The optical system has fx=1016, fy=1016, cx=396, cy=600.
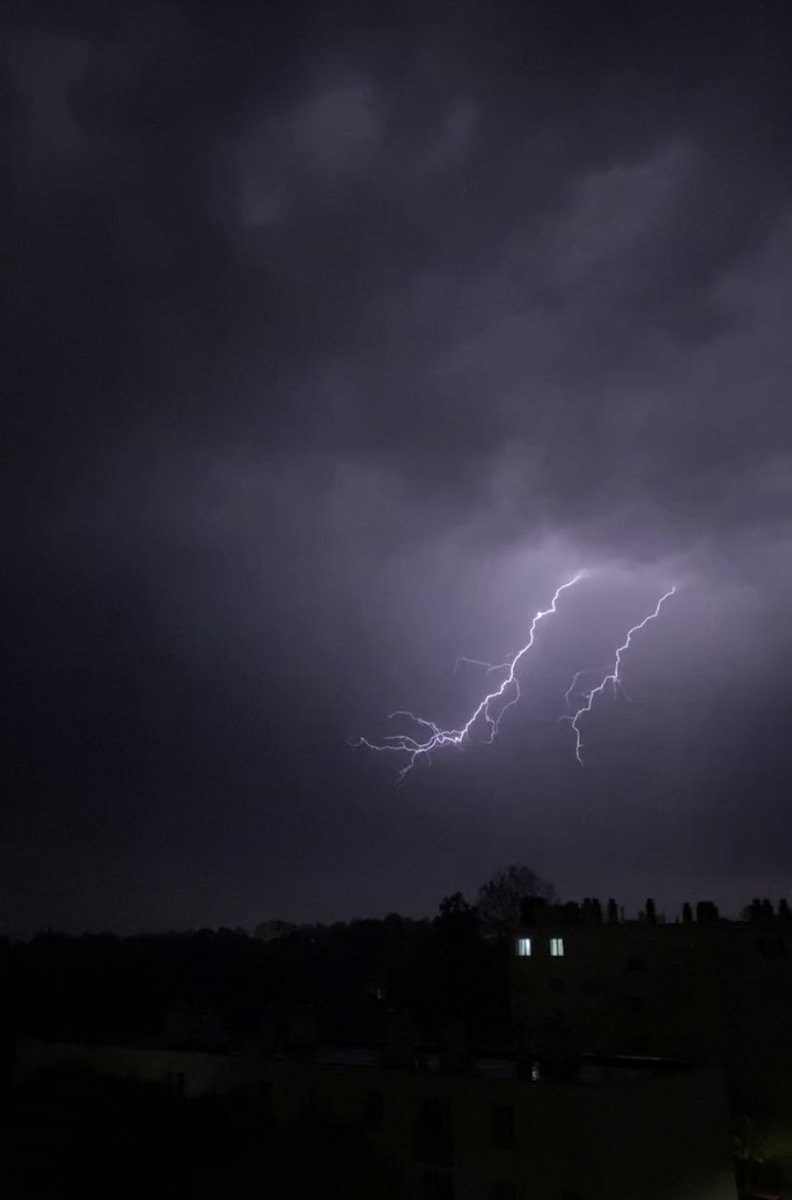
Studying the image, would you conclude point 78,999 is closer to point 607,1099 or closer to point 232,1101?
point 232,1101

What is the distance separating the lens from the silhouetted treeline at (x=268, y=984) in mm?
51781

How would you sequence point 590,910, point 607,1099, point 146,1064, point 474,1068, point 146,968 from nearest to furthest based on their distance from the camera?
1. point 607,1099
2. point 474,1068
3. point 146,1064
4. point 590,910
5. point 146,968

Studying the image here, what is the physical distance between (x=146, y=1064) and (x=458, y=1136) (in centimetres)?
991

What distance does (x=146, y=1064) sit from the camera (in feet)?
89.6

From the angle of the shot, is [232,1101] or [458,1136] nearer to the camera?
[458,1136]

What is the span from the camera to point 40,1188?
2166 centimetres

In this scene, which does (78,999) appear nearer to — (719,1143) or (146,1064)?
(146,1064)

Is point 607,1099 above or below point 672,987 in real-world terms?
below

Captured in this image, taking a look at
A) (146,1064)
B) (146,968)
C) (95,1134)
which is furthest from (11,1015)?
(95,1134)

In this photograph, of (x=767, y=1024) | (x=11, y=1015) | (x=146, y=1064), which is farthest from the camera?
(x=11, y=1015)

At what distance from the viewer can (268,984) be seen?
58.2 meters

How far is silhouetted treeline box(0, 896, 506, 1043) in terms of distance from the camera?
51.8 m

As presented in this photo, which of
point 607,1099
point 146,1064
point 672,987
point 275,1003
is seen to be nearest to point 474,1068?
point 607,1099

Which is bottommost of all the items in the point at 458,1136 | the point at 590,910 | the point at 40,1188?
the point at 40,1188
